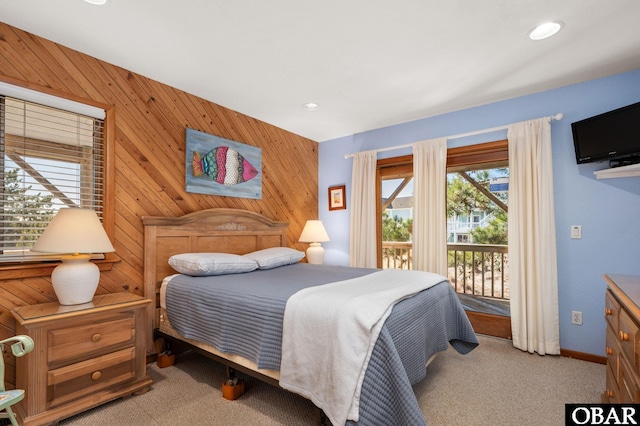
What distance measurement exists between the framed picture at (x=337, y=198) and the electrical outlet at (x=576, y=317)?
2690 millimetres

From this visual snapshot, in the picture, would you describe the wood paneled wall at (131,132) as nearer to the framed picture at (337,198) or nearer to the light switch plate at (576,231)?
the framed picture at (337,198)

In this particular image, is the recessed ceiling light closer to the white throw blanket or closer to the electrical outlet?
the white throw blanket

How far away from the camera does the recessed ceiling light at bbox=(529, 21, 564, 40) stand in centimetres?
201

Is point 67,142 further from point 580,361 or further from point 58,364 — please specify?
point 580,361

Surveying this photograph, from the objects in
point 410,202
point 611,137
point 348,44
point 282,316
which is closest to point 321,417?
point 282,316

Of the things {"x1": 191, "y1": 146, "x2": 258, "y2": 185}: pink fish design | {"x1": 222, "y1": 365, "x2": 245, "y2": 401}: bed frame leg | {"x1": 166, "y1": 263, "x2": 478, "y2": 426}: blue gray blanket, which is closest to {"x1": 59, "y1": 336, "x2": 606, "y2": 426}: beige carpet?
{"x1": 222, "y1": 365, "x2": 245, "y2": 401}: bed frame leg

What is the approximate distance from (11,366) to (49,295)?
452 millimetres

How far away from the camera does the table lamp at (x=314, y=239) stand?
157 inches

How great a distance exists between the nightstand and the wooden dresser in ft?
8.58

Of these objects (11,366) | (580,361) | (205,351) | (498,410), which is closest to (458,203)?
(580,361)

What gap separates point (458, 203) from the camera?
420 cm

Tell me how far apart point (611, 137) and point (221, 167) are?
344cm

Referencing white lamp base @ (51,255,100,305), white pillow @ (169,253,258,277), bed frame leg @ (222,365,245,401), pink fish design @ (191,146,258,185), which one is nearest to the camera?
white lamp base @ (51,255,100,305)

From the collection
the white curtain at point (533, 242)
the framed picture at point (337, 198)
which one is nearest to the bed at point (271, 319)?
the white curtain at point (533, 242)
